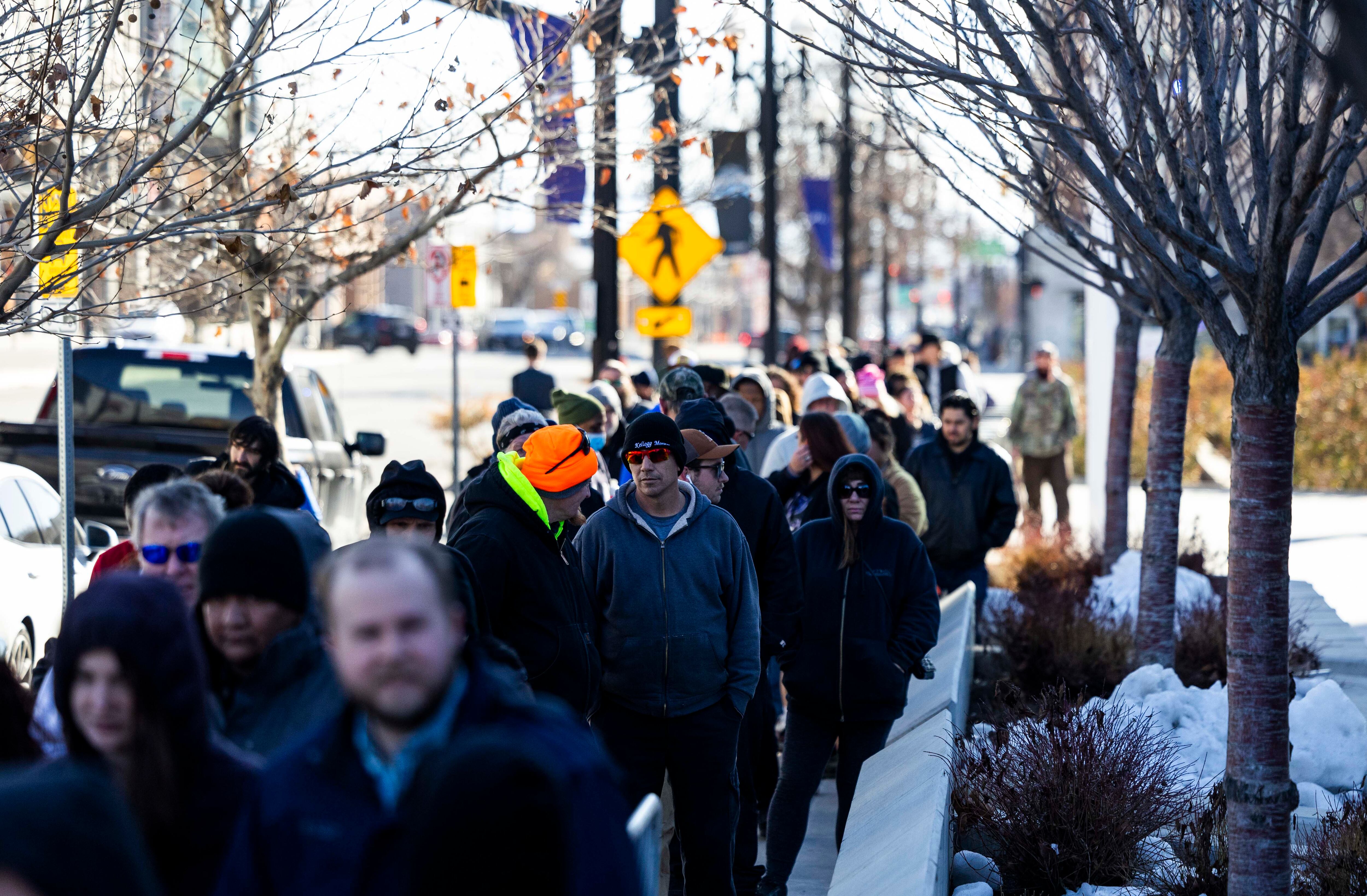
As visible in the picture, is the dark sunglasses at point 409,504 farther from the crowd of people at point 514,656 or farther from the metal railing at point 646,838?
the metal railing at point 646,838

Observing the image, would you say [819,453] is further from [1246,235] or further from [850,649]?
[1246,235]

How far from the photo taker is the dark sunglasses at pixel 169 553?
3.76 metres

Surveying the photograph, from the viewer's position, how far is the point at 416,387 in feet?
139

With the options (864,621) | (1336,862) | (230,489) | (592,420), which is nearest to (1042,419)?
(592,420)

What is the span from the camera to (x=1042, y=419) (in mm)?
15508

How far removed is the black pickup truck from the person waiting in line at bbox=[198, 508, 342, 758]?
277 inches

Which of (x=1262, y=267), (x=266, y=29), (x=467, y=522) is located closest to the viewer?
(x=1262, y=267)

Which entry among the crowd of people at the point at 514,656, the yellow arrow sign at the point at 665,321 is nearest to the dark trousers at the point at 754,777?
the crowd of people at the point at 514,656

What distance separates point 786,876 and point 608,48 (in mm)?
5874

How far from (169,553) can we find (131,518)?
24.4 inches

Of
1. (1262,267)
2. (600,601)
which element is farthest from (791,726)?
(1262,267)

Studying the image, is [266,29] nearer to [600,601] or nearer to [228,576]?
[600,601]

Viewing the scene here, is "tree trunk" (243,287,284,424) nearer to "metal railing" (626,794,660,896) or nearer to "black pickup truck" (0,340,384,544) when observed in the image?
"black pickup truck" (0,340,384,544)

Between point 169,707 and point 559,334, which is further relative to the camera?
point 559,334
